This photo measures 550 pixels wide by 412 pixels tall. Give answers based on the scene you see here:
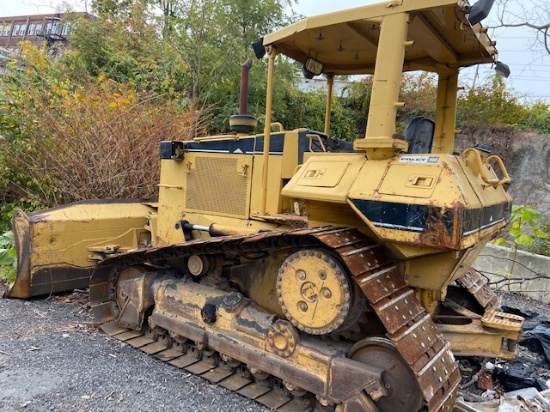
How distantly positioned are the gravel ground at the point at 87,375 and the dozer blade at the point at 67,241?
1.64ft

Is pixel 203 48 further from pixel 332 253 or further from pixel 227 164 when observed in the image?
pixel 332 253

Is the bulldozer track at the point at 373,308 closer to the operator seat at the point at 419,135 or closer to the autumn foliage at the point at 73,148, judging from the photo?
the operator seat at the point at 419,135

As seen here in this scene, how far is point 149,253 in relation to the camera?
380cm

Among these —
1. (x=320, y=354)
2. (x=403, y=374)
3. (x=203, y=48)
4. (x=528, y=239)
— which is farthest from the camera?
(x=203, y=48)

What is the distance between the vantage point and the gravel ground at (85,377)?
298 centimetres

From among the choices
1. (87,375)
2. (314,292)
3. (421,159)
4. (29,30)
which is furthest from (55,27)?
(421,159)

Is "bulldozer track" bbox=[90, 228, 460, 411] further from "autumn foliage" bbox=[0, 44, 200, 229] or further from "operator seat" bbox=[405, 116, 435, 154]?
"autumn foliage" bbox=[0, 44, 200, 229]

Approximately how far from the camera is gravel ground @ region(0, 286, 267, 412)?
2.98 metres

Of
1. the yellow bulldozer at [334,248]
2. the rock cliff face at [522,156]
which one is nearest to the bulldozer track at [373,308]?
the yellow bulldozer at [334,248]

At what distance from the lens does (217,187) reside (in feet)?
13.2

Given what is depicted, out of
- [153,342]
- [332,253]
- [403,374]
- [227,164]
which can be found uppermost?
[227,164]

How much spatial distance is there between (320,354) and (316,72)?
2.55 m

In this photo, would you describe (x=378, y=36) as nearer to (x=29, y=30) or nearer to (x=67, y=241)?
(x=67, y=241)

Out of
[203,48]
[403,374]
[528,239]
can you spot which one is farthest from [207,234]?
[203,48]
